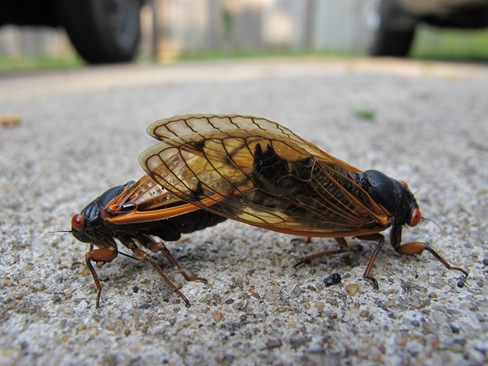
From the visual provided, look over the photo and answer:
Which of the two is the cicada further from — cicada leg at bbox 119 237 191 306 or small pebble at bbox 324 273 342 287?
cicada leg at bbox 119 237 191 306

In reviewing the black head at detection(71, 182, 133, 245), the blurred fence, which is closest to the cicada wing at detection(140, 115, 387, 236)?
the black head at detection(71, 182, 133, 245)

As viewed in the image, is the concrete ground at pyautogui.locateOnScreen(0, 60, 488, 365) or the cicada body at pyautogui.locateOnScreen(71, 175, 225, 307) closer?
the concrete ground at pyautogui.locateOnScreen(0, 60, 488, 365)

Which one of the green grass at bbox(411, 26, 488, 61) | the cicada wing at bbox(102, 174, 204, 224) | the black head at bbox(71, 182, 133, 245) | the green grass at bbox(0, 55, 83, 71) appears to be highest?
the cicada wing at bbox(102, 174, 204, 224)

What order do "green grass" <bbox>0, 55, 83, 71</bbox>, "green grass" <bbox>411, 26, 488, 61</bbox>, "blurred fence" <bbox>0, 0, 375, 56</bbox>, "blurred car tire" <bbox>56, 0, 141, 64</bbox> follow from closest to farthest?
"blurred car tire" <bbox>56, 0, 141, 64</bbox>
"green grass" <bbox>0, 55, 83, 71</bbox>
"green grass" <bbox>411, 26, 488, 61</bbox>
"blurred fence" <bbox>0, 0, 375, 56</bbox>

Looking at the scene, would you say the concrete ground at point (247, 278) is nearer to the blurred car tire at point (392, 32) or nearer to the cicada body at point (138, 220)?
the cicada body at point (138, 220)

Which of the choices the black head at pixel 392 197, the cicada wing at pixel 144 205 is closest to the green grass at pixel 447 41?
the black head at pixel 392 197

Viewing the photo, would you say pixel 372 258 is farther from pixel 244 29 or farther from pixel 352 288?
pixel 244 29

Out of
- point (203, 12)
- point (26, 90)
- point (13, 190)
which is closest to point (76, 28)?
point (26, 90)

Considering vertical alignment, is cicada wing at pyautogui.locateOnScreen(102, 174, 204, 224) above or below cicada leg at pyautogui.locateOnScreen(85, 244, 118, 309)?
above
